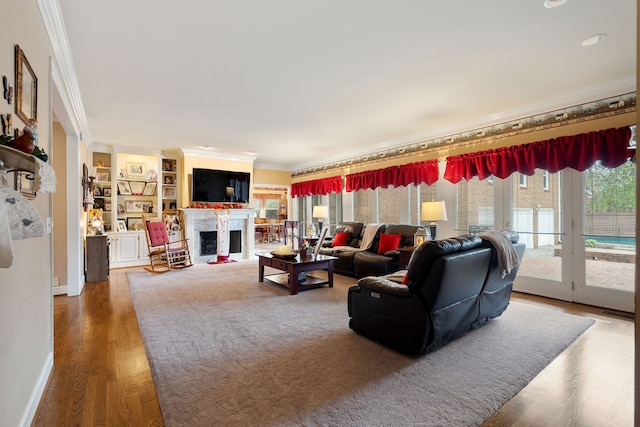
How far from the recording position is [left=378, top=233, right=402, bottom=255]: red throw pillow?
5359mm

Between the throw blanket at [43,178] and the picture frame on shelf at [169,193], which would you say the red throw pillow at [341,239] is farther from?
the throw blanket at [43,178]

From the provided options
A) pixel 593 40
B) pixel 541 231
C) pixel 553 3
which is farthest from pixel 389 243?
pixel 553 3

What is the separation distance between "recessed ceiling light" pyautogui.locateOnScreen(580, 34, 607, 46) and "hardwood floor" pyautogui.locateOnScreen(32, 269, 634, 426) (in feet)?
8.75

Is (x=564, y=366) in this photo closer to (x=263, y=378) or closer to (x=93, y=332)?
(x=263, y=378)

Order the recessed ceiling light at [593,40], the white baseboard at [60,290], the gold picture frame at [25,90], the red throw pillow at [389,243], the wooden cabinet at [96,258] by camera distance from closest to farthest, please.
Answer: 1. the gold picture frame at [25,90]
2. the recessed ceiling light at [593,40]
3. the white baseboard at [60,290]
4. the wooden cabinet at [96,258]
5. the red throw pillow at [389,243]

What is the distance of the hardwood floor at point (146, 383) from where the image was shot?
1826 mm

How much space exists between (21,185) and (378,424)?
2.38m

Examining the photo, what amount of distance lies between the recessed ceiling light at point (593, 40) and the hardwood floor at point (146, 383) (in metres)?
2.67

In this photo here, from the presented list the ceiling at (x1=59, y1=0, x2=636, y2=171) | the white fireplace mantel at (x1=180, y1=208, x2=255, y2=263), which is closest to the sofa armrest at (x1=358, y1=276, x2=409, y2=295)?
the ceiling at (x1=59, y1=0, x2=636, y2=171)

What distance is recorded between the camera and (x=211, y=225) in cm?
748

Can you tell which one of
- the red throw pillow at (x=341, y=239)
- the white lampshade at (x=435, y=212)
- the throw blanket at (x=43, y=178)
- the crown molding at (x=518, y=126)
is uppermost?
the crown molding at (x=518, y=126)

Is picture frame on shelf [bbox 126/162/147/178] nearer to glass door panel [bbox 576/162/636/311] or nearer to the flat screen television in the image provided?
the flat screen television

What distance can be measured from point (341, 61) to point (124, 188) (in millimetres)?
6034

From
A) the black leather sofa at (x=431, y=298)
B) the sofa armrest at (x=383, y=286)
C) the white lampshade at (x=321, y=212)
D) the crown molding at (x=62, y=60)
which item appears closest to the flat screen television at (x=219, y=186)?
the white lampshade at (x=321, y=212)
